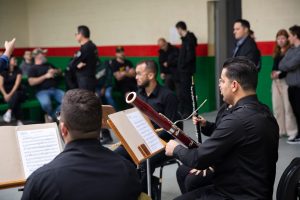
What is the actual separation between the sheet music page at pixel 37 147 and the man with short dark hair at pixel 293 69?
4259mm

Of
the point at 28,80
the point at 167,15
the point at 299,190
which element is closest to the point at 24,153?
the point at 299,190

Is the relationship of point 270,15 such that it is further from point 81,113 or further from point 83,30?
point 81,113

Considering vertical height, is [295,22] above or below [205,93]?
above

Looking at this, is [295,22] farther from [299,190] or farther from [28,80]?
[299,190]

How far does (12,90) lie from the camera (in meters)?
8.30

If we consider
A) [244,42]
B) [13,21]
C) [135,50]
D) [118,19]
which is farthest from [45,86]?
[13,21]

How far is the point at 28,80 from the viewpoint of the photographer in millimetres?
8656

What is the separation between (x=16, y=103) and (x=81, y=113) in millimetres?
6476

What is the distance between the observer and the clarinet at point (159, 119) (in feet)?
10.0

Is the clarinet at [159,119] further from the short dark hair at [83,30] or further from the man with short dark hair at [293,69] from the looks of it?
the short dark hair at [83,30]

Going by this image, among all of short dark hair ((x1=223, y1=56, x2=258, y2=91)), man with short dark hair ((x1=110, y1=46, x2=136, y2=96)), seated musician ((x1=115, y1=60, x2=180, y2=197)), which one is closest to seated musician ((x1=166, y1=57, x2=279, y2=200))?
short dark hair ((x1=223, y1=56, x2=258, y2=91))

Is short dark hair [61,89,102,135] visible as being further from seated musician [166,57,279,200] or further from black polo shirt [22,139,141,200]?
seated musician [166,57,279,200]

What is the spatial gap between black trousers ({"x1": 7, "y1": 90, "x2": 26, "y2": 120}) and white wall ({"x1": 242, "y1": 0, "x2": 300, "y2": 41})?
4.09 meters

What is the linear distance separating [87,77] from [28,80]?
1.50 meters
